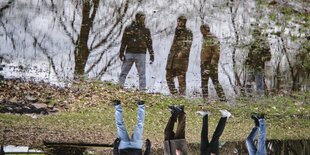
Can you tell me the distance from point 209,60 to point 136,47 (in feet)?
4.95

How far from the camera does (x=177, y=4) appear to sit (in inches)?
495

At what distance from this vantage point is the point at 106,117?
9.76m

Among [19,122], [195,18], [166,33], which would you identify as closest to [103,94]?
[19,122]

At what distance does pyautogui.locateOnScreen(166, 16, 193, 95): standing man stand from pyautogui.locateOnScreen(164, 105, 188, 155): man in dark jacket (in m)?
2.54

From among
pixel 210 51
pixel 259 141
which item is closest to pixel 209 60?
pixel 210 51

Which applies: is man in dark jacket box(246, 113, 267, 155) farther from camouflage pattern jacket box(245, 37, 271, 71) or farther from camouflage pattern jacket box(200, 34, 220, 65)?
camouflage pattern jacket box(245, 37, 271, 71)

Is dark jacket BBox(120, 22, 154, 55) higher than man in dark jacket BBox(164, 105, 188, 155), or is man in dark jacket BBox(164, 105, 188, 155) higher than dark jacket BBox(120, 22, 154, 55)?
dark jacket BBox(120, 22, 154, 55)

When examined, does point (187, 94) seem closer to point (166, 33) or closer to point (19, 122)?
point (166, 33)

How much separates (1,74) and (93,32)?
2.07 m

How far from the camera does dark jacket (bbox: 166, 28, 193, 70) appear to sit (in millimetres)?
11609

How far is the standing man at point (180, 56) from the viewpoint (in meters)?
11.3

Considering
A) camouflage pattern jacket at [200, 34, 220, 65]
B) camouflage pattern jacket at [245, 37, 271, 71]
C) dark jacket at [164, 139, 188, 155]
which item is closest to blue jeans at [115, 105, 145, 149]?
dark jacket at [164, 139, 188, 155]

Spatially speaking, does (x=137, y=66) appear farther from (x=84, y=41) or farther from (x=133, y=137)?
(x=133, y=137)

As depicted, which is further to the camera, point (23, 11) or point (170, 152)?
point (23, 11)
